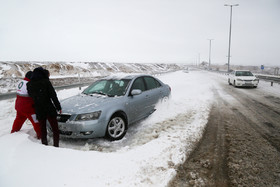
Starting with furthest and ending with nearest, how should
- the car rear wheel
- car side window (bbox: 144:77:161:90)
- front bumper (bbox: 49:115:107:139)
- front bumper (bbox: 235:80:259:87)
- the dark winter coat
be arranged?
front bumper (bbox: 235:80:259:87)
car side window (bbox: 144:77:161:90)
the car rear wheel
front bumper (bbox: 49:115:107:139)
the dark winter coat

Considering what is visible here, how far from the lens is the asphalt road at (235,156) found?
2646 millimetres

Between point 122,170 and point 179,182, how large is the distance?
3.02 ft

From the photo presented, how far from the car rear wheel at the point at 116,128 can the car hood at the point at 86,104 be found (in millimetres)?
427

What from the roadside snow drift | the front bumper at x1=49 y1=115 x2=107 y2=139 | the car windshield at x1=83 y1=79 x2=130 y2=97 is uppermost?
the car windshield at x1=83 y1=79 x2=130 y2=97

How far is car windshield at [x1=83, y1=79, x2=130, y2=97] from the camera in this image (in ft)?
15.6

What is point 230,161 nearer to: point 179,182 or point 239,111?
point 179,182

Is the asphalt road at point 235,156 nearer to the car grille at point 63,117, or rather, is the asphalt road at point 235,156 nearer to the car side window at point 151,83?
the car side window at point 151,83

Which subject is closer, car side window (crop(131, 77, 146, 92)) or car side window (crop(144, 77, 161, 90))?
car side window (crop(131, 77, 146, 92))

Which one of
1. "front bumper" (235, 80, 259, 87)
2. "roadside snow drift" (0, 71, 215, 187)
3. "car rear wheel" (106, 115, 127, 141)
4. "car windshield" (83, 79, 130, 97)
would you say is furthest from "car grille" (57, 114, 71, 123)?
"front bumper" (235, 80, 259, 87)

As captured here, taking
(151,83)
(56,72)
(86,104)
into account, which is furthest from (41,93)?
(56,72)

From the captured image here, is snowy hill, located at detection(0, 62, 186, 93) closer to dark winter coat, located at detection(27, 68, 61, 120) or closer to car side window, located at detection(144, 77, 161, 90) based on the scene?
car side window, located at detection(144, 77, 161, 90)

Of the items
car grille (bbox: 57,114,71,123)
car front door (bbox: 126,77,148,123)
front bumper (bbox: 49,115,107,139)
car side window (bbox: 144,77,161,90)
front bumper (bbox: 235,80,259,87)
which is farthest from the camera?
front bumper (bbox: 235,80,259,87)

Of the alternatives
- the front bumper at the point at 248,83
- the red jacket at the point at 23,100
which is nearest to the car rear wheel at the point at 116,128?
the red jacket at the point at 23,100

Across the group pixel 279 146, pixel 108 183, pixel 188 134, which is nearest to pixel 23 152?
pixel 108 183
